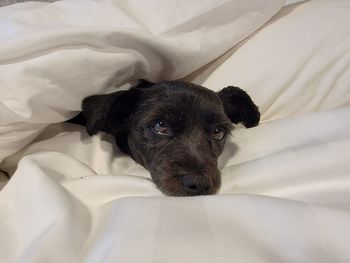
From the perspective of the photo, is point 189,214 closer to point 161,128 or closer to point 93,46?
point 161,128

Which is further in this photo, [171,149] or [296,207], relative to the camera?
[171,149]

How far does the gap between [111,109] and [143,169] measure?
192 millimetres

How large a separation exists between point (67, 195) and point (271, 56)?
0.81 m

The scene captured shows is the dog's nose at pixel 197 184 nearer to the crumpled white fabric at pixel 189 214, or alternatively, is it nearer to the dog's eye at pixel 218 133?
the crumpled white fabric at pixel 189 214

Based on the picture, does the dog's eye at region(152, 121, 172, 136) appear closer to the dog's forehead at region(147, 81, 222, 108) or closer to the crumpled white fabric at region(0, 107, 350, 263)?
the dog's forehead at region(147, 81, 222, 108)

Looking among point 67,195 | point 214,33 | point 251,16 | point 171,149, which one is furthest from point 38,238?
point 251,16

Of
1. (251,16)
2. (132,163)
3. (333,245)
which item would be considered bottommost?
(132,163)

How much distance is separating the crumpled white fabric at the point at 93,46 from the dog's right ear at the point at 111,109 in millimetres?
41

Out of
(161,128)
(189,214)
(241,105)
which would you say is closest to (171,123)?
(161,128)

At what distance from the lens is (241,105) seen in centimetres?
123

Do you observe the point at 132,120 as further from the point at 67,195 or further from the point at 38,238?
the point at 38,238

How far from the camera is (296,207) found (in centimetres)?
74

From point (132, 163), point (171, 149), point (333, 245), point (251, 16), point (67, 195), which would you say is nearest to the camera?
point (333, 245)

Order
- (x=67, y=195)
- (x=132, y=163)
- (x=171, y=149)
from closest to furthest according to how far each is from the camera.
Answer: (x=67, y=195)
(x=171, y=149)
(x=132, y=163)
